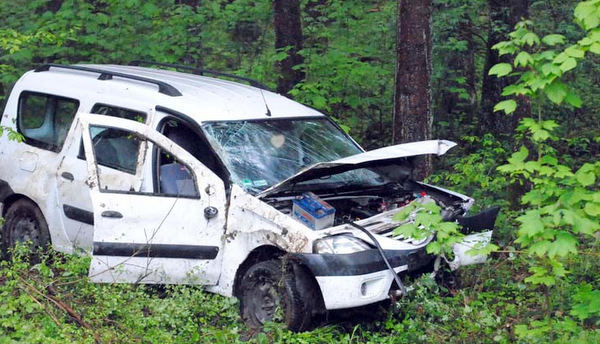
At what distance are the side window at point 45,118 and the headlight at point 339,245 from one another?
3.26 meters

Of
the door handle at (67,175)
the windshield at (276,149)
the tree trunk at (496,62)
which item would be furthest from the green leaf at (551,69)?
the tree trunk at (496,62)

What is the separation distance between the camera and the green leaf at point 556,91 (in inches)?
180

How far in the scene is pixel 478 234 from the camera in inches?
263

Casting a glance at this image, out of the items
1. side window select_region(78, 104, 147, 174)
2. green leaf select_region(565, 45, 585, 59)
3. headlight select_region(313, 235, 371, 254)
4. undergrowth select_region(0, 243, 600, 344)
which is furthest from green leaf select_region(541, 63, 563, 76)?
side window select_region(78, 104, 147, 174)

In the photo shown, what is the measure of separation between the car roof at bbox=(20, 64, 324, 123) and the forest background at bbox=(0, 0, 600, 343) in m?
0.62

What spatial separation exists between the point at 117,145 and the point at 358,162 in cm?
255

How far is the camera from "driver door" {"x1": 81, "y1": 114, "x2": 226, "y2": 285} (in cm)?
651

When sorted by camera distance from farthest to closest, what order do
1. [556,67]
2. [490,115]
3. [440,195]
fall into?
[490,115]
[440,195]
[556,67]

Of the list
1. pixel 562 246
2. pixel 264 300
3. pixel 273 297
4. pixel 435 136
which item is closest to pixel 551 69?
pixel 562 246

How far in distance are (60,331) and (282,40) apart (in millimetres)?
7668

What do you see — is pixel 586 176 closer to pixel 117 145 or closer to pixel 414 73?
pixel 117 145

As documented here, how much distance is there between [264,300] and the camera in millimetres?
6324

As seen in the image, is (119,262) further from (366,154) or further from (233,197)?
(366,154)

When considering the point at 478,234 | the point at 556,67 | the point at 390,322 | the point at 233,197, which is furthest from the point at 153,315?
the point at 556,67
